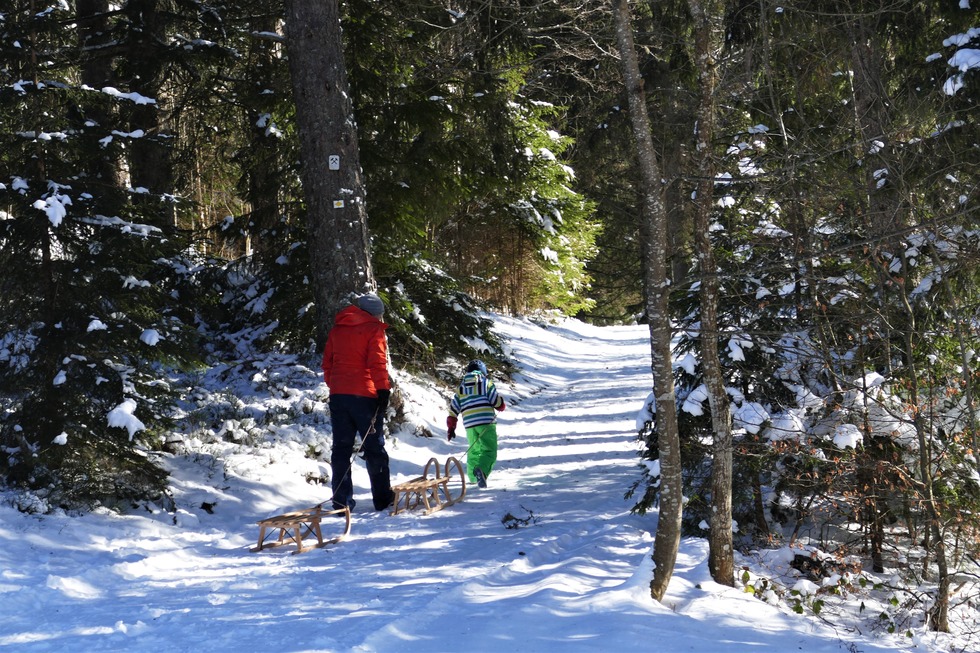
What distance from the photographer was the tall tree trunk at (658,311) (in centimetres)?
553

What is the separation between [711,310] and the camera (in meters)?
5.92

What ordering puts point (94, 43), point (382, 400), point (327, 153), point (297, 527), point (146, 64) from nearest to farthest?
point (297, 527) < point (382, 400) < point (327, 153) < point (146, 64) < point (94, 43)

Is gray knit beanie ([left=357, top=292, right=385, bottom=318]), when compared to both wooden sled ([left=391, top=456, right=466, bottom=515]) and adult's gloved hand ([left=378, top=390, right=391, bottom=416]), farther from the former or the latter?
wooden sled ([left=391, top=456, right=466, bottom=515])

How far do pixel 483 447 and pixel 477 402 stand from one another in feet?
1.83

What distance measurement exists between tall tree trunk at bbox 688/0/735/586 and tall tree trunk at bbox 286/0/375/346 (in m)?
4.89

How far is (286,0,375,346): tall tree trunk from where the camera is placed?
9.51 meters

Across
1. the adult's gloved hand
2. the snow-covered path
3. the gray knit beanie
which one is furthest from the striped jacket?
the gray knit beanie

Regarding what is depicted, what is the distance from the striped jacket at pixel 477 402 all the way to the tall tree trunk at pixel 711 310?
3602 millimetres

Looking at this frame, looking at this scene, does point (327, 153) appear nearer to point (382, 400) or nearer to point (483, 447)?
point (382, 400)

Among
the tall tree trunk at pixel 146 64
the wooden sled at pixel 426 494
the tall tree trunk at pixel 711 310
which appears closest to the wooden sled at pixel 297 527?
the wooden sled at pixel 426 494

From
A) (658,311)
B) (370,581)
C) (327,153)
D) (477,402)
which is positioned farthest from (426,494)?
(327,153)

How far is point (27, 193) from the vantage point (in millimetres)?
7145

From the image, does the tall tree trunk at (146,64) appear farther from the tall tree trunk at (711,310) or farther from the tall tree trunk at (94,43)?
the tall tree trunk at (711,310)

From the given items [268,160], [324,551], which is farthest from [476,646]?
[268,160]
